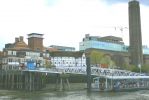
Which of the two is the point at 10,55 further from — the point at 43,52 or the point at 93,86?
the point at 93,86

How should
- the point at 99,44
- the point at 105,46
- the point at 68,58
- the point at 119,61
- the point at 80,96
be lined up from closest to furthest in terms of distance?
the point at 80,96 → the point at 68,58 → the point at 119,61 → the point at 99,44 → the point at 105,46

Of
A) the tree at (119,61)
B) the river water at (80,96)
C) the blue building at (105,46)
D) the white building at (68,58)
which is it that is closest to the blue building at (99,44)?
the blue building at (105,46)

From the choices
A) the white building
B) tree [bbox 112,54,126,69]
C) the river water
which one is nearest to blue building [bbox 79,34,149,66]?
tree [bbox 112,54,126,69]

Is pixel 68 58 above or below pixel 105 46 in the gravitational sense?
below

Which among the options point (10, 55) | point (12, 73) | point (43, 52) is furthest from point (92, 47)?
point (12, 73)

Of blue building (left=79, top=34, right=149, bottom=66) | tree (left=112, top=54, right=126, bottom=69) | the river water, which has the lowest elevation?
the river water

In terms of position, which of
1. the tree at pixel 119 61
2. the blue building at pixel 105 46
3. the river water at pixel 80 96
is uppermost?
the blue building at pixel 105 46

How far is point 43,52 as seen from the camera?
136 metres

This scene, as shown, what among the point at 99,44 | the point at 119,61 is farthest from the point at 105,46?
the point at 119,61

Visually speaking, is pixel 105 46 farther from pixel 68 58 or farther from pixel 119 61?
pixel 68 58

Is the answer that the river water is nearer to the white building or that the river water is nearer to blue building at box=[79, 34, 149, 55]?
the white building

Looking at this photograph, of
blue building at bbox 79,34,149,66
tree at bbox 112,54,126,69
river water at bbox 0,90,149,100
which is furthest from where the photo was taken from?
blue building at bbox 79,34,149,66

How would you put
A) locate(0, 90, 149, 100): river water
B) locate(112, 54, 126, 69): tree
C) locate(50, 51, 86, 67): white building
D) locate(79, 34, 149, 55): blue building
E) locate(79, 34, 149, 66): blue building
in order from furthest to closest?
locate(79, 34, 149, 55): blue building → locate(79, 34, 149, 66): blue building → locate(112, 54, 126, 69): tree → locate(50, 51, 86, 67): white building → locate(0, 90, 149, 100): river water

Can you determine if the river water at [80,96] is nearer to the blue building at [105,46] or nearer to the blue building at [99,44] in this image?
the blue building at [105,46]
